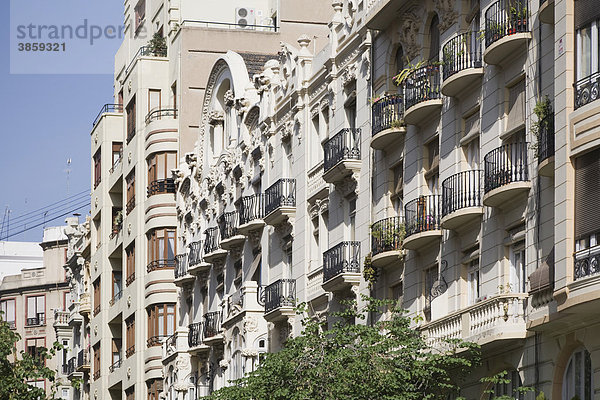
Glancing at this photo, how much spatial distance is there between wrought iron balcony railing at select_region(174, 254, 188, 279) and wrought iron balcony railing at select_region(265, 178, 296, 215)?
1321 centimetres

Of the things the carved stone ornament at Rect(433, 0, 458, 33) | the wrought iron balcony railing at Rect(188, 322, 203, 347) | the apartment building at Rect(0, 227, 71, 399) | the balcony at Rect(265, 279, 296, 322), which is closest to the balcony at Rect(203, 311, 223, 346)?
the wrought iron balcony railing at Rect(188, 322, 203, 347)

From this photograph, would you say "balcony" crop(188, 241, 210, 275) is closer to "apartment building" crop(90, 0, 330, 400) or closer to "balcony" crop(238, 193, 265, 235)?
"apartment building" crop(90, 0, 330, 400)

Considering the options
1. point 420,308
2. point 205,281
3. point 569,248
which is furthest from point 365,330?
point 205,281

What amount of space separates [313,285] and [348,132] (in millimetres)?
6133

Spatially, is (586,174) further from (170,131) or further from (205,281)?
(170,131)

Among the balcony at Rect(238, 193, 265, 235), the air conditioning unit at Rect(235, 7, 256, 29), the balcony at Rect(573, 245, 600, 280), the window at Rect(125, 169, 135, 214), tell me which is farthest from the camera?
the window at Rect(125, 169, 135, 214)

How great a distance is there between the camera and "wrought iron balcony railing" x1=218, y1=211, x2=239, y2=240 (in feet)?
181

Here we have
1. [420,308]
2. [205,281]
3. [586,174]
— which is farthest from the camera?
[205,281]

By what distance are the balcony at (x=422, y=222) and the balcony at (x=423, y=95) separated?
2.19 meters

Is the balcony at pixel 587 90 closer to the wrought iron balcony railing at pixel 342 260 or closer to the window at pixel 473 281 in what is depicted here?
the window at pixel 473 281

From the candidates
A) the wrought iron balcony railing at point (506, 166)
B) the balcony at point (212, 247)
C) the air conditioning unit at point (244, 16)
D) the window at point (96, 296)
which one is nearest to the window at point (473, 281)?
the wrought iron balcony railing at point (506, 166)

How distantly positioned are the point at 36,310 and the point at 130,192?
34.0 meters

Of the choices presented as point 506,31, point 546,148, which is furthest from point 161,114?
point 546,148

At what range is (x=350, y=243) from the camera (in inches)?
1651
